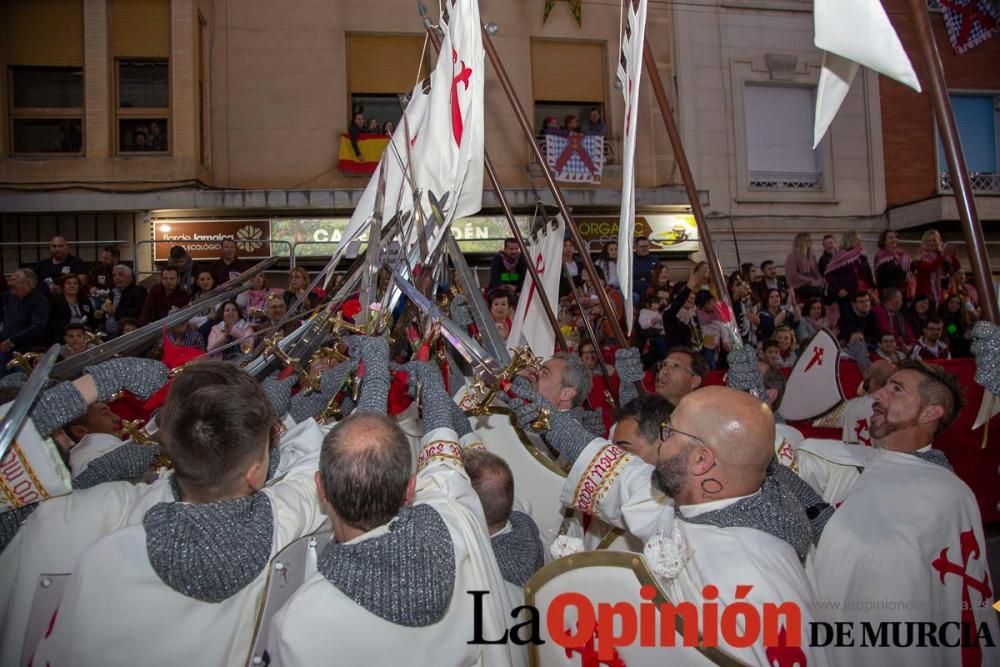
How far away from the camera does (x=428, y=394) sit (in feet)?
8.59

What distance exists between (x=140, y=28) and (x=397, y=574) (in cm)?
1284

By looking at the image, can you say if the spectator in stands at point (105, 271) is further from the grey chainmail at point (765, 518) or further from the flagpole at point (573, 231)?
the grey chainmail at point (765, 518)

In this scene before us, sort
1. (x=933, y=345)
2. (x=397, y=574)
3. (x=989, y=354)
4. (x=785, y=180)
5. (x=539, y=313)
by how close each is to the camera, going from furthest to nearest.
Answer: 1. (x=785, y=180)
2. (x=933, y=345)
3. (x=539, y=313)
4. (x=989, y=354)
5. (x=397, y=574)

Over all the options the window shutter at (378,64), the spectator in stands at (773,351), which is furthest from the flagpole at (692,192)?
the window shutter at (378,64)

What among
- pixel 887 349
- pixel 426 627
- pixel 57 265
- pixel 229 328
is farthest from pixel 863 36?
pixel 57 265

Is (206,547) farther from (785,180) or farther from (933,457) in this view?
(785,180)

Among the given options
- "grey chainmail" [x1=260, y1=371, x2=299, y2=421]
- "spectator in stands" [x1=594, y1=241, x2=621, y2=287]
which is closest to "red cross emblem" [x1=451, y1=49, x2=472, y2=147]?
"grey chainmail" [x1=260, y1=371, x2=299, y2=421]

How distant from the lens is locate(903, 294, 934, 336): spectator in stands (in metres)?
9.32

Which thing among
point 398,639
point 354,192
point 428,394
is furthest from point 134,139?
point 398,639

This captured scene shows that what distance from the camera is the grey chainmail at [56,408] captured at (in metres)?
2.07

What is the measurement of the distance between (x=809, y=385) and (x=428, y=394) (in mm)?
4104

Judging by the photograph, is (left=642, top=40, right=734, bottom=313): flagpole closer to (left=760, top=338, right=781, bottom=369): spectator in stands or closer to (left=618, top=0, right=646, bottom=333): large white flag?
(left=618, top=0, right=646, bottom=333): large white flag

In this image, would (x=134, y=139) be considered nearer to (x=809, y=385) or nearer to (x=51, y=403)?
(x=809, y=385)

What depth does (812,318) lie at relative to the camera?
29.5 ft
